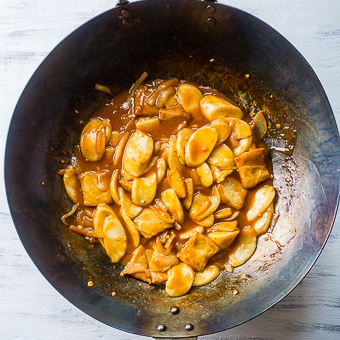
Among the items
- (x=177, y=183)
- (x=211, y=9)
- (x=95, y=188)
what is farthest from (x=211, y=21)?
(x=95, y=188)

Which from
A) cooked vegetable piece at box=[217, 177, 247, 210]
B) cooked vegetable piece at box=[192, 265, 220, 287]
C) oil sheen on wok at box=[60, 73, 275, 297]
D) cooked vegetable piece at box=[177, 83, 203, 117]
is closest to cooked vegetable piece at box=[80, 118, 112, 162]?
oil sheen on wok at box=[60, 73, 275, 297]

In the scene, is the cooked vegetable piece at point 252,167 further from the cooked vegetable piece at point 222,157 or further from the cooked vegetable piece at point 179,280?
the cooked vegetable piece at point 179,280

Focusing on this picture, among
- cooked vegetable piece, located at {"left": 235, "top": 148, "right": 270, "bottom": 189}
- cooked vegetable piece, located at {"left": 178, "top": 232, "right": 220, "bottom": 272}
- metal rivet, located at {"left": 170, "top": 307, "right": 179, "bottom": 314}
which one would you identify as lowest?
metal rivet, located at {"left": 170, "top": 307, "right": 179, "bottom": 314}

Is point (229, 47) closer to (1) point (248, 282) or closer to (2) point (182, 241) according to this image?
(2) point (182, 241)

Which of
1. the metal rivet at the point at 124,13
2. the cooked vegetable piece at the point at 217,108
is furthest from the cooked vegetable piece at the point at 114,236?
the metal rivet at the point at 124,13

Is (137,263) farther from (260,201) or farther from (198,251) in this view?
(260,201)

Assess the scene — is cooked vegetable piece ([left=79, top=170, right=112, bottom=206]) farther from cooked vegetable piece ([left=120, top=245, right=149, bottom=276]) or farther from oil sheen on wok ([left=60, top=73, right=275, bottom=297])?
cooked vegetable piece ([left=120, top=245, right=149, bottom=276])

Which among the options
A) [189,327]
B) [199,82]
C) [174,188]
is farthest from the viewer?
[199,82]
